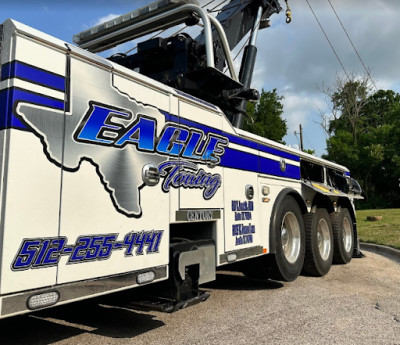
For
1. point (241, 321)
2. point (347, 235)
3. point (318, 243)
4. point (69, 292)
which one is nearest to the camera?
point (69, 292)

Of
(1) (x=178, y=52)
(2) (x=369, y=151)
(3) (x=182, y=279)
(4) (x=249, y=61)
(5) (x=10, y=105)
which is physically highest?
(2) (x=369, y=151)

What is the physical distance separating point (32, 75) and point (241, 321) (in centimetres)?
306

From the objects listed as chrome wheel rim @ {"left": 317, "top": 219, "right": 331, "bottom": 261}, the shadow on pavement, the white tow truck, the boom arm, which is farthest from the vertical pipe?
the shadow on pavement

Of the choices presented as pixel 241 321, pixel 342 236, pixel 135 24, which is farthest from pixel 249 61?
pixel 241 321

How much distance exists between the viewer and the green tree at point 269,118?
2775 centimetres

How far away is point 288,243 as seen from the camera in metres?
6.01

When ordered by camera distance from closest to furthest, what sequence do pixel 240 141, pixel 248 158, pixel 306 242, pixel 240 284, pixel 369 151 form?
pixel 240 141 → pixel 248 158 → pixel 240 284 → pixel 306 242 → pixel 369 151

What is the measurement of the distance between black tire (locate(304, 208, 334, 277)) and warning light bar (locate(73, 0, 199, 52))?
11.8 ft

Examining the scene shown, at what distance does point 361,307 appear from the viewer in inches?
185

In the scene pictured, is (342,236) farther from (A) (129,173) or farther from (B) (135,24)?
(A) (129,173)

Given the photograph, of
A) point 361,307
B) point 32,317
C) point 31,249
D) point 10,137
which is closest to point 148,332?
point 32,317

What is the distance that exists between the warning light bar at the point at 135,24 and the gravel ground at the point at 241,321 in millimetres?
3468

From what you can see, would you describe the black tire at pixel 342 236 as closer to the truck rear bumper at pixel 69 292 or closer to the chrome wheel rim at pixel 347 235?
the chrome wheel rim at pixel 347 235

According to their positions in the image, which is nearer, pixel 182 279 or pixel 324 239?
pixel 182 279
